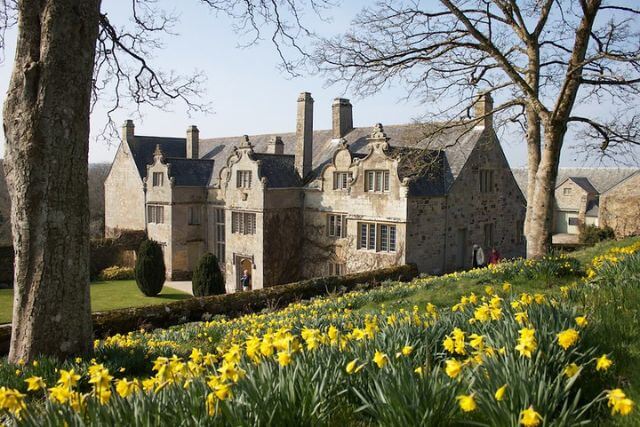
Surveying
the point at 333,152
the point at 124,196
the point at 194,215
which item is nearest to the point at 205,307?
the point at 333,152

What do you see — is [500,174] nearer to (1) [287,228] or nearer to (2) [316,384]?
(1) [287,228]

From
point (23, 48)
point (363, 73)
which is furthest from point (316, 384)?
point (363, 73)

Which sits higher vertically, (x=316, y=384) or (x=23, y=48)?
(x=23, y=48)

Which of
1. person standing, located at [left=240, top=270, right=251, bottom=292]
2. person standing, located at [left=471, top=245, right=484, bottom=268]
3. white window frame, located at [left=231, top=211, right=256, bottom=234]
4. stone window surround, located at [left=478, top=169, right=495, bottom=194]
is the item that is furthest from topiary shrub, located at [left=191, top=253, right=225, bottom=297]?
stone window surround, located at [left=478, top=169, right=495, bottom=194]

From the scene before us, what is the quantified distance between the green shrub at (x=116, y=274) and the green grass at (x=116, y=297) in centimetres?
99

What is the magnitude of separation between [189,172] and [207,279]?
10253mm

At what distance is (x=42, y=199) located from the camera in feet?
21.3

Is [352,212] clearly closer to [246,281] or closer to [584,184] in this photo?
[246,281]

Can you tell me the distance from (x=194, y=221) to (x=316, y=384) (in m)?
31.2

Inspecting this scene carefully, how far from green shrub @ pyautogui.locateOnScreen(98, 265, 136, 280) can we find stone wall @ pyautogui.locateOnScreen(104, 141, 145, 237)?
123 inches

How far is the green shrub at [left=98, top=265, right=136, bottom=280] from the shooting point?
34156mm

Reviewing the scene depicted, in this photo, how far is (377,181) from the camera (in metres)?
25.4

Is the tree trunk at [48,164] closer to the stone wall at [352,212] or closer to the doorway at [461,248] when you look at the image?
the stone wall at [352,212]

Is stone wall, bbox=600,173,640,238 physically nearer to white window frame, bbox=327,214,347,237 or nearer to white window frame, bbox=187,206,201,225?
white window frame, bbox=327,214,347,237
